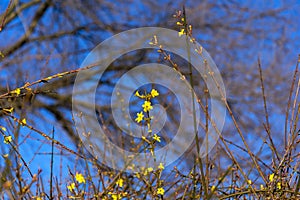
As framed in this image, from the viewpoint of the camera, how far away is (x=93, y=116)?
14.5 ft

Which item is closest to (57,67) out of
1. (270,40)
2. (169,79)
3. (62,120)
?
(62,120)

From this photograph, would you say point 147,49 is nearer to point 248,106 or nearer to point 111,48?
point 111,48

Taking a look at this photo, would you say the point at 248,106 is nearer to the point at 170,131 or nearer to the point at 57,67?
the point at 170,131

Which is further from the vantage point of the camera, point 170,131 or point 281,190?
point 170,131

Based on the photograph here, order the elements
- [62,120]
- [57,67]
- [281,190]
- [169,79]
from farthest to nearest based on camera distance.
→ [62,120]
[57,67]
[169,79]
[281,190]

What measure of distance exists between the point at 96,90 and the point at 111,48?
1.63 ft

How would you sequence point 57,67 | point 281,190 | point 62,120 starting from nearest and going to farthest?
point 281,190 → point 57,67 → point 62,120

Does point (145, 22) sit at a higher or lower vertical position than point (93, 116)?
higher

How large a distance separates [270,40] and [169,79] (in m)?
1.23

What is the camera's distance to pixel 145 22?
465 centimetres

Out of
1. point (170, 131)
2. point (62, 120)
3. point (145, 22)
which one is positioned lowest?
point (170, 131)

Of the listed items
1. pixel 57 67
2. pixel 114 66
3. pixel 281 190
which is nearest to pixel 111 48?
pixel 114 66

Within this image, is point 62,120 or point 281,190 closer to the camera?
point 281,190

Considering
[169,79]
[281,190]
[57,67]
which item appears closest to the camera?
[281,190]
